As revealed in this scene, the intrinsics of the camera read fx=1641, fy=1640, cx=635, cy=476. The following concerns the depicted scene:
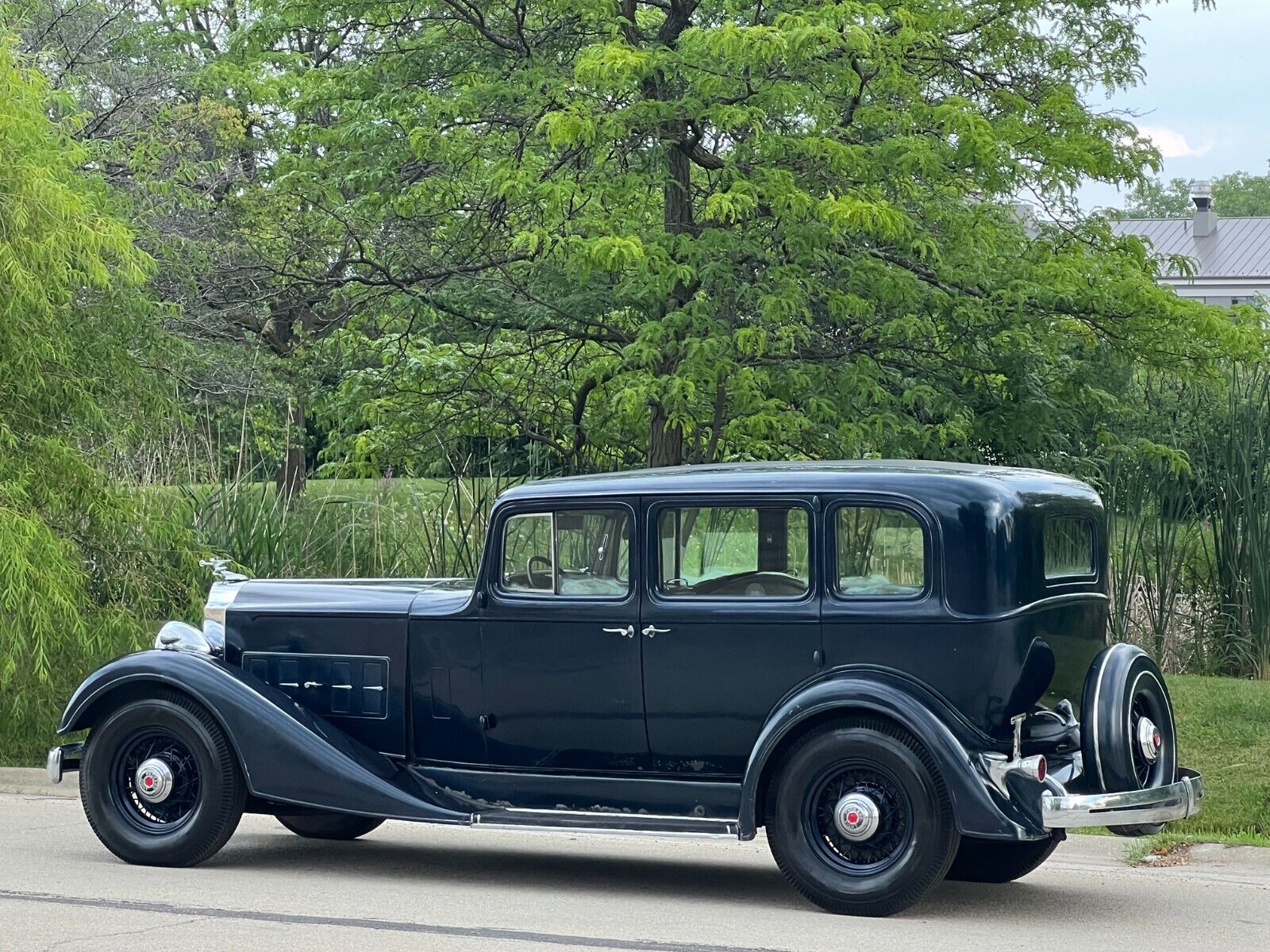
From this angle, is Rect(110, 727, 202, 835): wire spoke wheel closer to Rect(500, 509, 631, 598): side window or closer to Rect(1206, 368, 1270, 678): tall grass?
Rect(500, 509, 631, 598): side window

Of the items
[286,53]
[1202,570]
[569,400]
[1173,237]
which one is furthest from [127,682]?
Answer: [1173,237]

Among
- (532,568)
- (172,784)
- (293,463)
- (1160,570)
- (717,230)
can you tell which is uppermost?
(717,230)

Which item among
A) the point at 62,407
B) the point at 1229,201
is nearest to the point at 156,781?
the point at 62,407

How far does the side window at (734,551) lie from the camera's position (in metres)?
7.54

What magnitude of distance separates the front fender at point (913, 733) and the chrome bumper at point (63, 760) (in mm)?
3572

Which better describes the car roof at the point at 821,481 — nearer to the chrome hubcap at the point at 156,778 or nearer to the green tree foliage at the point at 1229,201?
the chrome hubcap at the point at 156,778

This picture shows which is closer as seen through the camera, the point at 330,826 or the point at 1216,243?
the point at 330,826

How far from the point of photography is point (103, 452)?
504 inches

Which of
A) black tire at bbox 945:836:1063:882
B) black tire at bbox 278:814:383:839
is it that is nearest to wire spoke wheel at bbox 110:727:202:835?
black tire at bbox 278:814:383:839

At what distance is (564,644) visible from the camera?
787cm

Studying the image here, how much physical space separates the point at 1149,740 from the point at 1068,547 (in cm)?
100

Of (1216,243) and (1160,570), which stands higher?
(1216,243)

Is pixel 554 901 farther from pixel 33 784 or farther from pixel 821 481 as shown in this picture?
pixel 33 784

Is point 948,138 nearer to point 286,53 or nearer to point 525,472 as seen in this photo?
point 525,472
